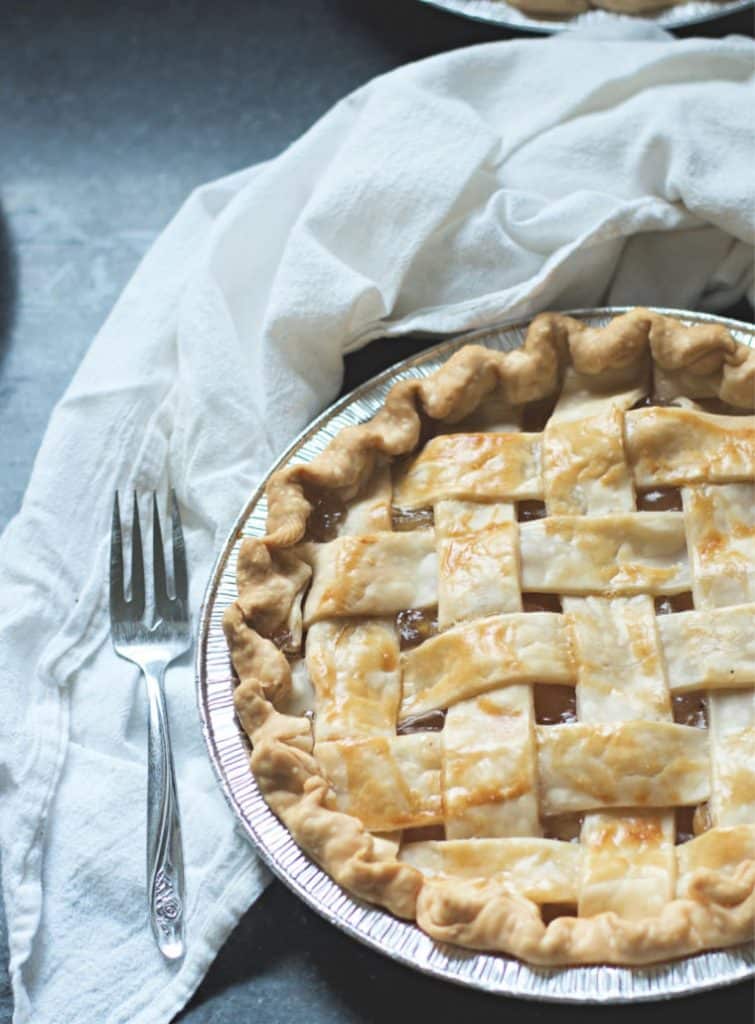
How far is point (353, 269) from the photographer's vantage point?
7.09 ft

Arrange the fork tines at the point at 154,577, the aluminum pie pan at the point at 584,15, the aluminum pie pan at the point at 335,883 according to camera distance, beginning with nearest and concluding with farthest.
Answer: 1. the aluminum pie pan at the point at 335,883
2. the fork tines at the point at 154,577
3. the aluminum pie pan at the point at 584,15

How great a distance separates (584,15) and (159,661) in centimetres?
131

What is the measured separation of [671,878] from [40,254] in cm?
155

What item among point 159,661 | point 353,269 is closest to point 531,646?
point 159,661

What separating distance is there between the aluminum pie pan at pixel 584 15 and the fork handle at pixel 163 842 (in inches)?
50.9

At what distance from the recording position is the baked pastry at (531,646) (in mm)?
1591

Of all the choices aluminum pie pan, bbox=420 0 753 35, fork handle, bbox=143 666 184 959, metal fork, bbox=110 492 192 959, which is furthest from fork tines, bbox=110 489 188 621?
aluminum pie pan, bbox=420 0 753 35

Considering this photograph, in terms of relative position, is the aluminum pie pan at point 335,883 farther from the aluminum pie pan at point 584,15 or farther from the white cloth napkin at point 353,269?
the aluminum pie pan at point 584,15

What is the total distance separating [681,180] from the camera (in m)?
2.07

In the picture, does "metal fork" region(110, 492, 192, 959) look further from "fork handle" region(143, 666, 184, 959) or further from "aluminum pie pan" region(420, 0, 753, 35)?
"aluminum pie pan" region(420, 0, 753, 35)

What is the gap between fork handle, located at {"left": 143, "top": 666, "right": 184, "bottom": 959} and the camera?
68.2 inches

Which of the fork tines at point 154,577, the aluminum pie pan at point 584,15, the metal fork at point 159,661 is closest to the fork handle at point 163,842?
the metal fork at point 159,661

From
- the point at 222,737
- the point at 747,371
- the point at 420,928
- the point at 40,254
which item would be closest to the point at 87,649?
the point at 222,737

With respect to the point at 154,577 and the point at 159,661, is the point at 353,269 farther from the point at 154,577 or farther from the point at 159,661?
the point at 159,661
